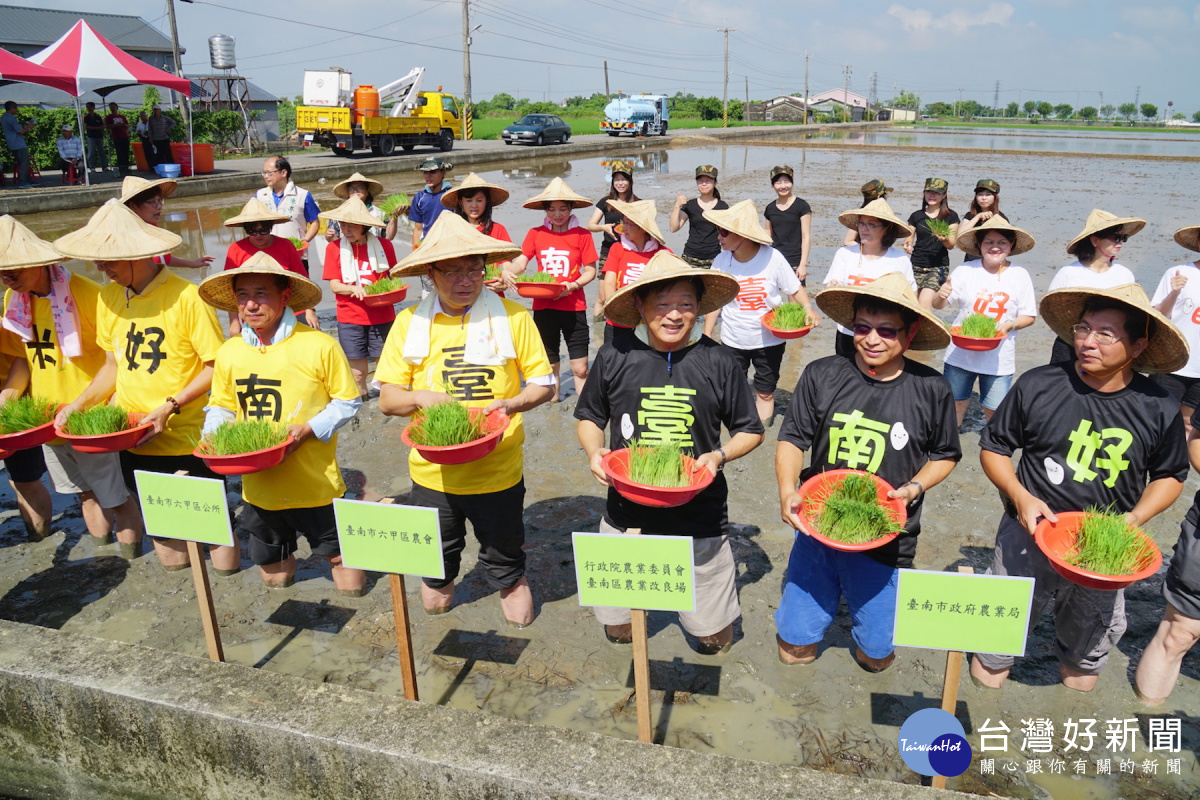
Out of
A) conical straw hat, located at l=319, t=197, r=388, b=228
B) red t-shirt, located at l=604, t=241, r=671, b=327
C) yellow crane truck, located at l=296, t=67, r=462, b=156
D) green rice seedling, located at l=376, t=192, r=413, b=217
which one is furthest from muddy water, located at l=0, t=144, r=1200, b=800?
yellow crane truck, located at l=296, t=67, r=462, b=156

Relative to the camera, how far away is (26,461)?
4613 millimetres

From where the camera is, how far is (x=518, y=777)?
8.18 feet

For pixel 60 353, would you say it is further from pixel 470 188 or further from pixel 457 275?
pixel 470 188

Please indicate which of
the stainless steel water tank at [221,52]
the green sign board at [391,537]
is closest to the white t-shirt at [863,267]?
the green sign board at [391,537]

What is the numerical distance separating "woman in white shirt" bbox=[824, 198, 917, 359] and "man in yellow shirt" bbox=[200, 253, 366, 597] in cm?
334

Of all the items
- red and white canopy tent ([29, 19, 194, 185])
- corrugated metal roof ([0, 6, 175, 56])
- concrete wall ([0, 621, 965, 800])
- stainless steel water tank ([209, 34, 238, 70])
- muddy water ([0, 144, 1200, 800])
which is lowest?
muddy water ([0, 144, 1200, 800])

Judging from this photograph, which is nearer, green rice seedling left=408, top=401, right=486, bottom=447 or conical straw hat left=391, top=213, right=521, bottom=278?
green rice seedling left=408, top=401, right=486, bottom=447

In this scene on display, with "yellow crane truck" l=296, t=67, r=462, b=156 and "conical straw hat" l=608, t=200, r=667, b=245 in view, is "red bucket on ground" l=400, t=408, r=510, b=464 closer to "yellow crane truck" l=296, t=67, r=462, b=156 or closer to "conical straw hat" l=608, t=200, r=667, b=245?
"conical straw hat" l=608, t=200, r=667, b=245

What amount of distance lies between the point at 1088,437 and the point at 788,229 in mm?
4769

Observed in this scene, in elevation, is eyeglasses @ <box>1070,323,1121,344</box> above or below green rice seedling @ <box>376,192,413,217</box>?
below

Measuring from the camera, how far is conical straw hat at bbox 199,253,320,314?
3.60 meters

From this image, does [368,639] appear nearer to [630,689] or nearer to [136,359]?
[630,689]

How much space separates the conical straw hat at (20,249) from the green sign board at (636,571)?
339cm

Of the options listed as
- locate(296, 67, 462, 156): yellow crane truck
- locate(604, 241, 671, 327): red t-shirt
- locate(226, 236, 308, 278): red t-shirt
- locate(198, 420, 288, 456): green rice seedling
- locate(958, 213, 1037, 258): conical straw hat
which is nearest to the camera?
locate(198, 420, 288, 456): green rice seedling
